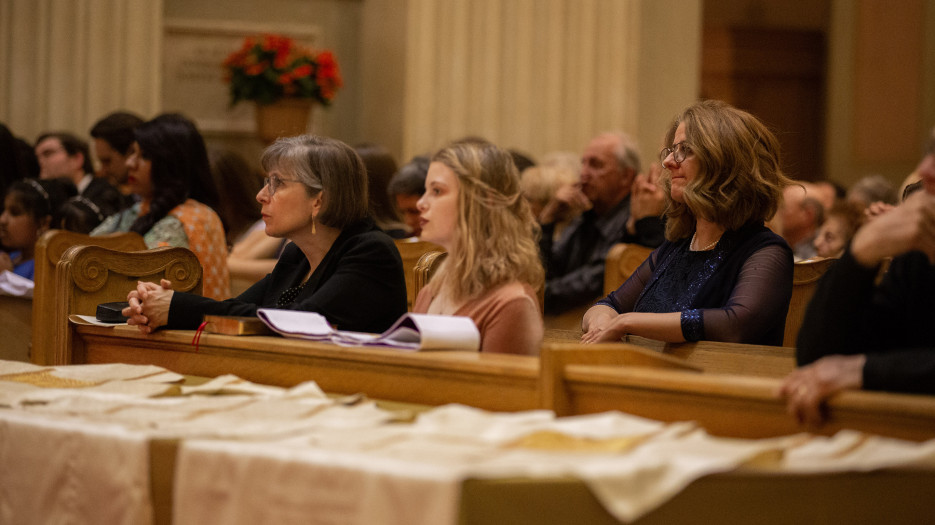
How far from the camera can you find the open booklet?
2.52 metres

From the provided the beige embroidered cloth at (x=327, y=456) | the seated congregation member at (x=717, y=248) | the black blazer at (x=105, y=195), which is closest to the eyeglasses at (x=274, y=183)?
the seated congregation member at (x=717, y=248)

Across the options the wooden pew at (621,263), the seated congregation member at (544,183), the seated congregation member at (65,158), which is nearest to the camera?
the wooden pew at (621,263)

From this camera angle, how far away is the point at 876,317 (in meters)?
2.21

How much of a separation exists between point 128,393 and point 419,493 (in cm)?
106

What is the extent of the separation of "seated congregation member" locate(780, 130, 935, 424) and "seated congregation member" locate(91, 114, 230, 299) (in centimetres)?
281

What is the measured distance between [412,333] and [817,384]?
1.00 meters

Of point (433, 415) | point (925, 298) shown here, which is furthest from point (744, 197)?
point (433, 415)

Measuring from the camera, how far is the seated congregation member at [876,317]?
1.94 metres

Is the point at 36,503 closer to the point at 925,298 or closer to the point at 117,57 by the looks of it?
the point at 925,298

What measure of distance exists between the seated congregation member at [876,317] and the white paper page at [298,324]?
1.16 meters

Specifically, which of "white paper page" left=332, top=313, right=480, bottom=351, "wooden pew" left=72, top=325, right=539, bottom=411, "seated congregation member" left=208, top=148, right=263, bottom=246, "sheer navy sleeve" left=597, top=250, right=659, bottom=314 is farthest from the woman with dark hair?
"white paper page" left=332, top=313, right=480, bottom=351

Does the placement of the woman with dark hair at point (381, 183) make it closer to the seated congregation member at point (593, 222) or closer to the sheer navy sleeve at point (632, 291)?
the seated congregation member at point (593, 222)

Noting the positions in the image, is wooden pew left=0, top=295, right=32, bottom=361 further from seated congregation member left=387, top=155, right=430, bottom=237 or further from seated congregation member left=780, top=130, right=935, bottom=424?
seated congregation member left=780, top=130, right=935, bottom=424

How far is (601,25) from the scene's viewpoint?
292 inches
